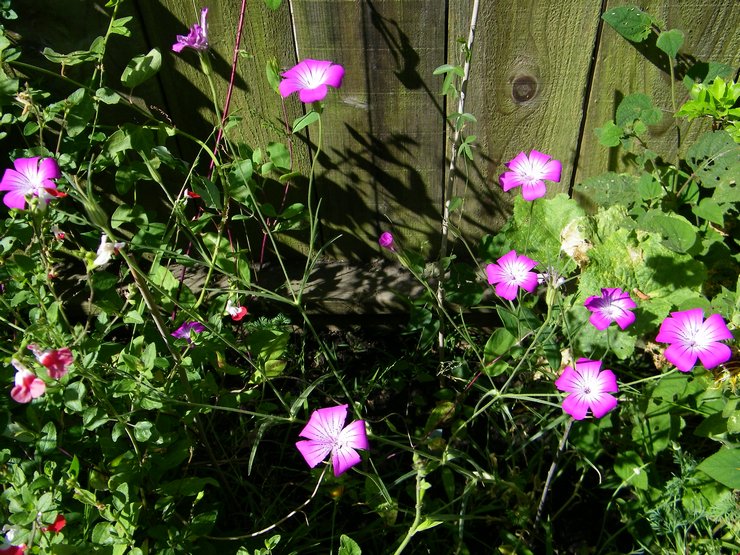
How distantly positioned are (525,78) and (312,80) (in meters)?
0.60

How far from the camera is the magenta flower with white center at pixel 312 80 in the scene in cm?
115

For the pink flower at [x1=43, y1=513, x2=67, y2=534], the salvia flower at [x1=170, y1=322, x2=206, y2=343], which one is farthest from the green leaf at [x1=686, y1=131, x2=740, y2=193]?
the pink flower at [x1=43, y1=513, x2=67, y2=534]

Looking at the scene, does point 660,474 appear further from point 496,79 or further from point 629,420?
point 496,79

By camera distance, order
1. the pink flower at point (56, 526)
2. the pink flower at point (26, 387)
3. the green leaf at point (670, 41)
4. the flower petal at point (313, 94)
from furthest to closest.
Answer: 1. the green leaf at point (670, 41)
2. the flower petal at point (313, 94)
3. the pink flower at point (56, 526)
4. the pink flower at point (26, 387)

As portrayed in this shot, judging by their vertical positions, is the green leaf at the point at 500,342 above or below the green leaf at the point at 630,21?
below

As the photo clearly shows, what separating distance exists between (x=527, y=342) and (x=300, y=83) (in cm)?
82

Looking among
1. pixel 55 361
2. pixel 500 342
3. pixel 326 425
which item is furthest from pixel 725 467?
pixel 55 361

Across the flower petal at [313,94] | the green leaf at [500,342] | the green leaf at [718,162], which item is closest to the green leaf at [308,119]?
the flower petal at [313,94]

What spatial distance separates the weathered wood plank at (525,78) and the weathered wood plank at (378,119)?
8cm

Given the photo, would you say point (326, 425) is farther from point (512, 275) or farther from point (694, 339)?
point (694, 339)

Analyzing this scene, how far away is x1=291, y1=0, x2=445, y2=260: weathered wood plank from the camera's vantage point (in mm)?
1479

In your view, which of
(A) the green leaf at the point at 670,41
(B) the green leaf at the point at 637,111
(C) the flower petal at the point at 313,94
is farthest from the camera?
(B) the green leaf at the point at 637,111

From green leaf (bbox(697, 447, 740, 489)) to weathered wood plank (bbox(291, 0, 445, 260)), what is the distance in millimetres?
935

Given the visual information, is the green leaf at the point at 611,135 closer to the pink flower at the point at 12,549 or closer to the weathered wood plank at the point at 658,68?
the weathered wood plank at the point at 658,68
